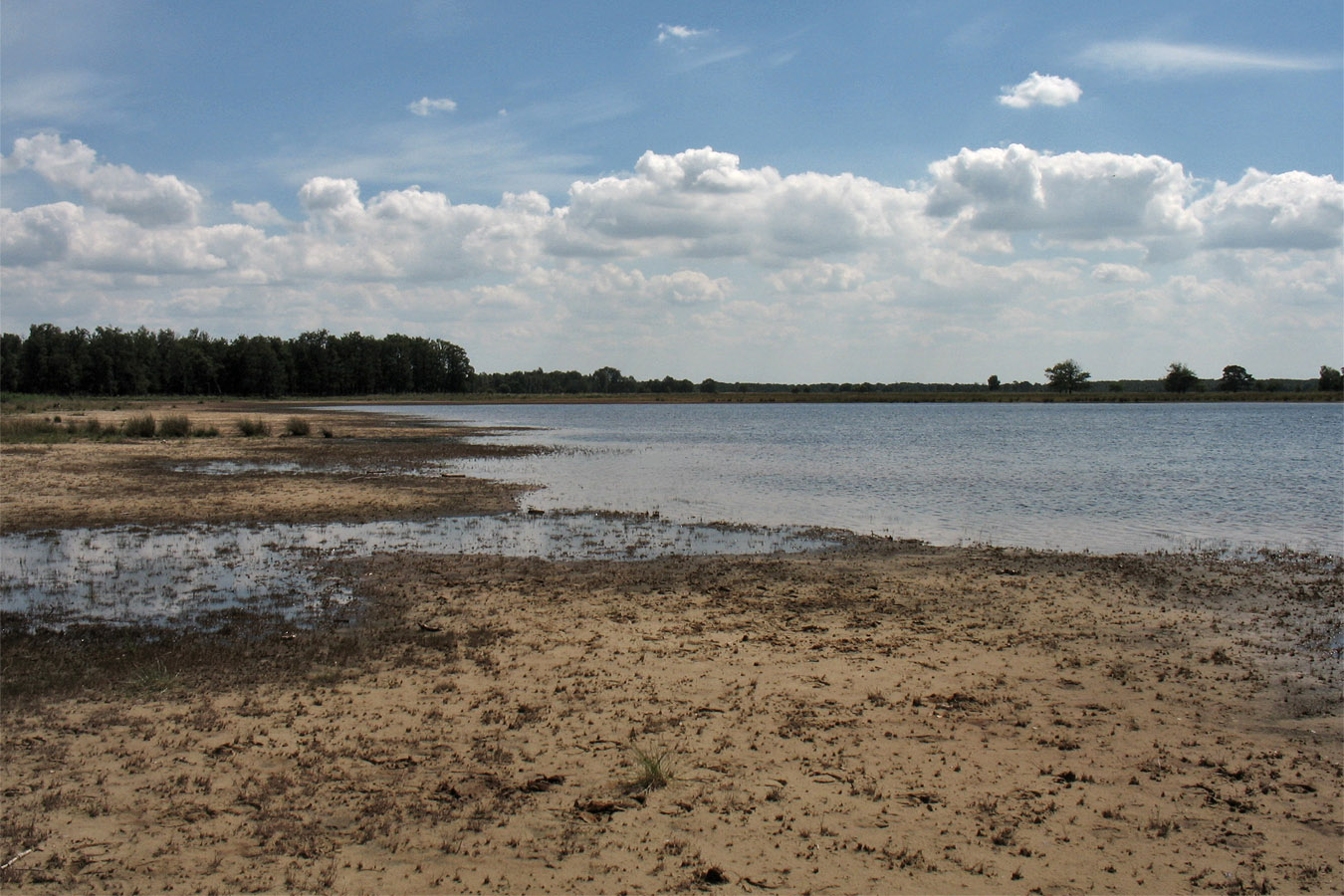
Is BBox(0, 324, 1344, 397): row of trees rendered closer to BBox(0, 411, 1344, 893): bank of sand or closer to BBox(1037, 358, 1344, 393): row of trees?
BBox(1037, 358, 1344, 393): row of trees

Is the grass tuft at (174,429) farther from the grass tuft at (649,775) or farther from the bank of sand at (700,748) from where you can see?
the grass tuft at (649,775)

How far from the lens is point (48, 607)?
11.1m

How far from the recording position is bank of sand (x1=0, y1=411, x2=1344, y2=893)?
17.4 feet

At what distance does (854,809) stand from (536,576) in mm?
8246

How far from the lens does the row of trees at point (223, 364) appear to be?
393 feet

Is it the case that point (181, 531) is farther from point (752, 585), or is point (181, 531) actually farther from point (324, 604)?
point (752, 585)

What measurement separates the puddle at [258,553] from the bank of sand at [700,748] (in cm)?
148

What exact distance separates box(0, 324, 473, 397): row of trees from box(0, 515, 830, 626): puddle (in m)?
120

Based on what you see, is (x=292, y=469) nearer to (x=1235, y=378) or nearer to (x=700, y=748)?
(x=700, y=748)

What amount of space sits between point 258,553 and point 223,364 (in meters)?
136

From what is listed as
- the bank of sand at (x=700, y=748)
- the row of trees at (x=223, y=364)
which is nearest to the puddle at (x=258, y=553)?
the bank of sand at (x=700, y=748)

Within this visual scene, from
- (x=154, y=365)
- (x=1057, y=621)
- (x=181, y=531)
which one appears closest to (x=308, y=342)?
(x=154, y=365)

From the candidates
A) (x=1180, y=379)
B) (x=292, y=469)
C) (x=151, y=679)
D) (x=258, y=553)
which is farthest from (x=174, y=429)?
(x=1180, y=379)

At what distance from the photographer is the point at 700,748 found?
6.92 m
